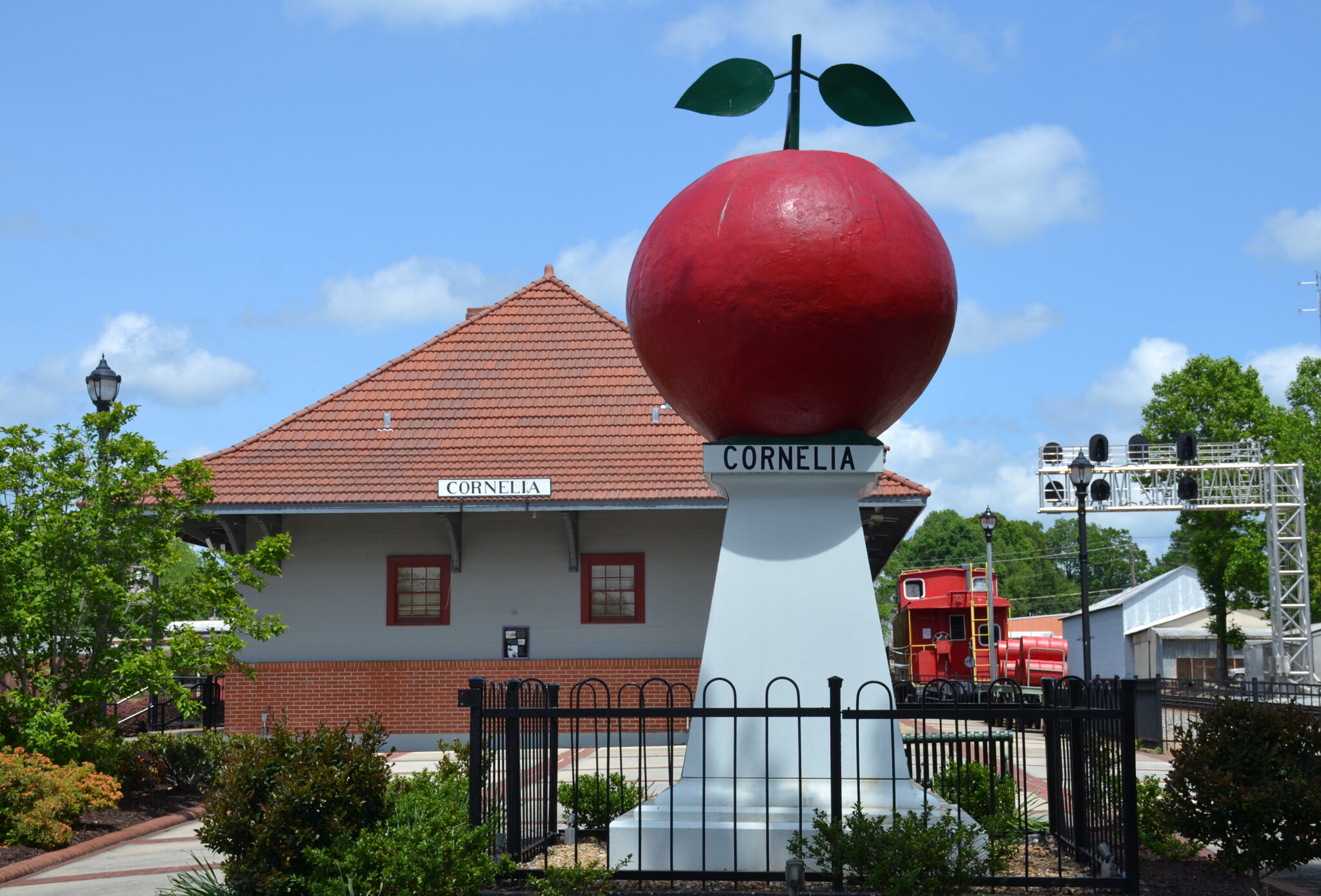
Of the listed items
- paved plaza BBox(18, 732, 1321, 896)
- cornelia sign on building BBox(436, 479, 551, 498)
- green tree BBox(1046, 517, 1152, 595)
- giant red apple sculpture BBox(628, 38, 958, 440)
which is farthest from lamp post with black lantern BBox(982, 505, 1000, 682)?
green tree BBox(1046, 517, 1152, 595)

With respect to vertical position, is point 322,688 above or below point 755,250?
below

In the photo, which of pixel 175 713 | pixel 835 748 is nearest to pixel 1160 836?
pixel 835 748

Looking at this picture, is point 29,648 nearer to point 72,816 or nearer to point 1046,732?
point 72,816

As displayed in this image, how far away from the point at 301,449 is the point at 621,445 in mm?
5413

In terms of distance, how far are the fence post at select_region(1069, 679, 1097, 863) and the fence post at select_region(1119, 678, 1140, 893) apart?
487mm

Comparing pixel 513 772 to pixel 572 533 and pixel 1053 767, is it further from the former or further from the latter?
pixel 572 533

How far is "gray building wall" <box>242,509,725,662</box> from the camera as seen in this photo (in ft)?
63.7

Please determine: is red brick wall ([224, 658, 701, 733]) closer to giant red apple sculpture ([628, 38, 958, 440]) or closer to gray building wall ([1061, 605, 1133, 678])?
giant red apple sculpture ([628, 38, 958, 440])

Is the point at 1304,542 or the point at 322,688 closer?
the point at 322,688

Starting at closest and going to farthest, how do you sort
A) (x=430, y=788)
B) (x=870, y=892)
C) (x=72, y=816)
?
(x=870, y=892) < (x=430, y=788) < (x=72, y=816)

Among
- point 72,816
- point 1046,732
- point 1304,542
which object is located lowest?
point 72,816

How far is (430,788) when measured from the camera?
8148mm

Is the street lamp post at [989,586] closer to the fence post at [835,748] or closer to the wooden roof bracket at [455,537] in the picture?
the wooden roof bracket at [455,537]

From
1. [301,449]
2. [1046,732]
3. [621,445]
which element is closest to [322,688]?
[301,449]
